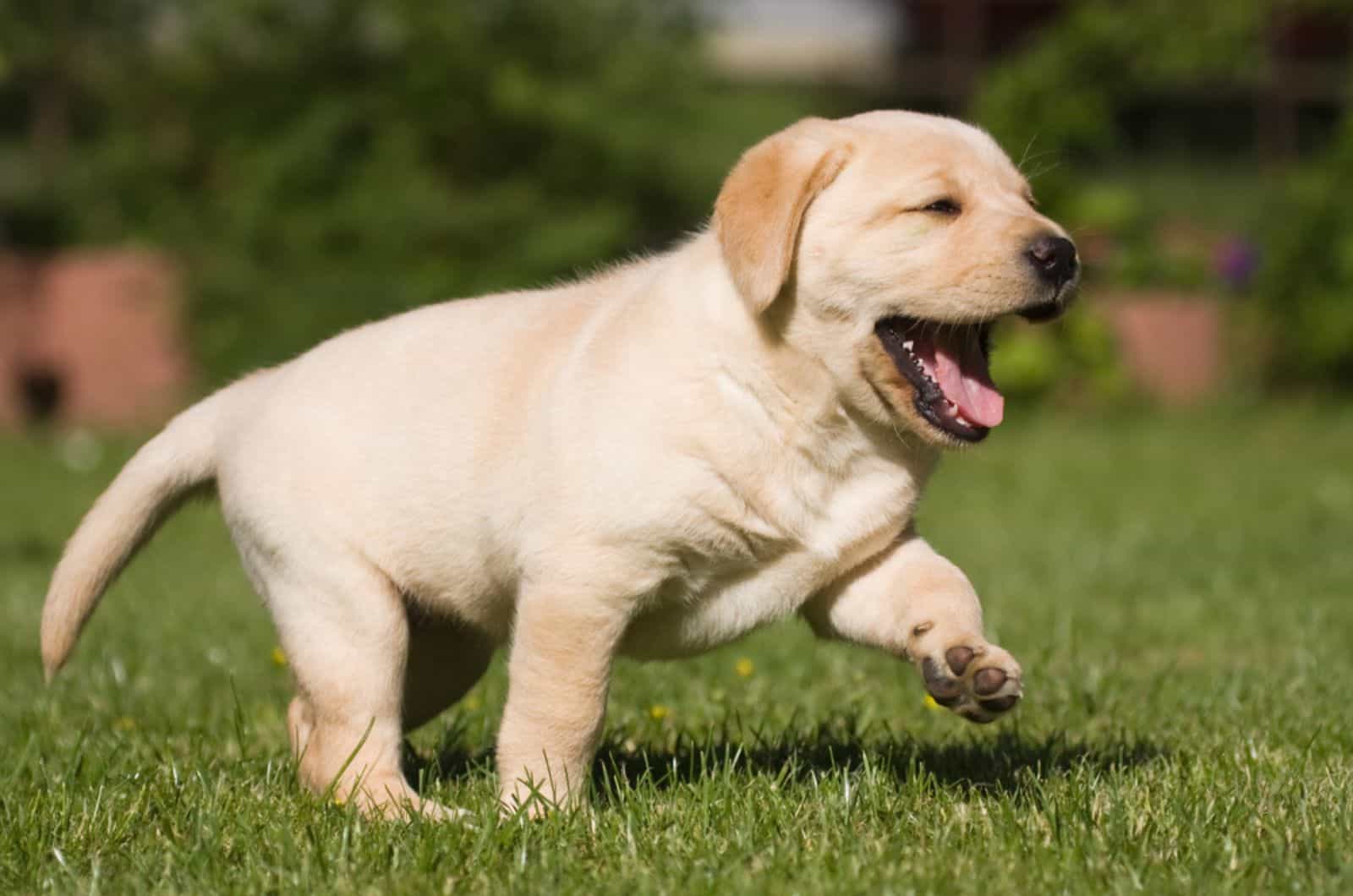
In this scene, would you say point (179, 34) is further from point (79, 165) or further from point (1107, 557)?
point (1107, 557)

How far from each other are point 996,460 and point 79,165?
901cm

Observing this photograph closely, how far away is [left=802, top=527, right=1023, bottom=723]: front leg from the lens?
2.95 metres

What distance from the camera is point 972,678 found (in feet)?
9.66

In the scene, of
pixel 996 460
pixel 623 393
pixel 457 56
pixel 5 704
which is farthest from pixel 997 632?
pixel 457 56

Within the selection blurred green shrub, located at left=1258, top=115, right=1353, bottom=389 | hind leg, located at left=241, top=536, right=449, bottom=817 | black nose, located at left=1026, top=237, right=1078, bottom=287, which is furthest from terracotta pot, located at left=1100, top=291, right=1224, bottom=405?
hind leg, located at left=241, top=536, right=449, bottom=817

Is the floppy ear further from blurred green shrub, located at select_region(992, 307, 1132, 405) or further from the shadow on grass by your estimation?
blurred green shrub, located at select_region(992, 307, 1132, 405)

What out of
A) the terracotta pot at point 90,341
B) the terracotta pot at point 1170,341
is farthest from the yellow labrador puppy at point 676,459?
the terracotta pot at point 90,341

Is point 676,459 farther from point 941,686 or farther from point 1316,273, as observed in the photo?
point 1316,273

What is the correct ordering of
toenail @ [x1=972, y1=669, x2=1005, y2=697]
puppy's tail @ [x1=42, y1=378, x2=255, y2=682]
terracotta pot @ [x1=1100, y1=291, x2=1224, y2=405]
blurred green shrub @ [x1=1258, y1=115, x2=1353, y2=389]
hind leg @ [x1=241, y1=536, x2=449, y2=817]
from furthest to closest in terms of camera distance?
terracotta pot @ [x1=1100, y1=291, x2=1224, y2=405]
blurred green shrub @ [x1=1258, y1=115, x2=1353, y2=389]
puppy's tail @ [x1=42, y1=378, x2=255, y2=682]
hind leg @ [x1=241, y1=536, x2=449, y2=817]
toenail @ [x1=972, y1=669, x2=1005, y2=697]

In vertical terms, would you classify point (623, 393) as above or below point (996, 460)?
above

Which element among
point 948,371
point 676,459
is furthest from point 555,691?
point 948,371

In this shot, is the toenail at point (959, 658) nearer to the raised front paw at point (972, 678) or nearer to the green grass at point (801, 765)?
the raised front paw at point (972, 678)

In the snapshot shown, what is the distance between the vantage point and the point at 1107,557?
7.45 metres

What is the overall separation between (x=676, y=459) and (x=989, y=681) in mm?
684
